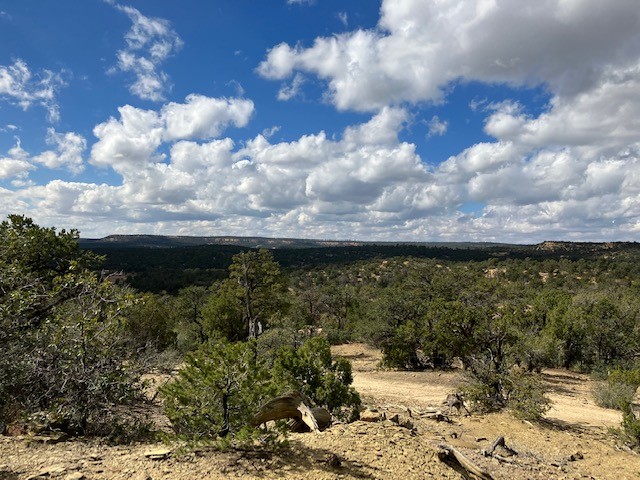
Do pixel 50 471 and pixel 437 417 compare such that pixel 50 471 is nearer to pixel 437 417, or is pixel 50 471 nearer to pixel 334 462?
pixel 334 462

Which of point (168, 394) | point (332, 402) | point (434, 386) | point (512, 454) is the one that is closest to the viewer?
point (168, 394)

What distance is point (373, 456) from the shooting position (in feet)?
25.6

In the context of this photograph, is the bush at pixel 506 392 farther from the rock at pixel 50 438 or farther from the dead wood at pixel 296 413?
the rock at pixel 50 438

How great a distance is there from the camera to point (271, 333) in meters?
22.6

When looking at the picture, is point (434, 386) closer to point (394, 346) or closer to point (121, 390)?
point (394, 346)

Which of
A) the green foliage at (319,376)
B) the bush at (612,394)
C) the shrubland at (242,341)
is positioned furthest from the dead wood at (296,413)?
the bush at (612,394)

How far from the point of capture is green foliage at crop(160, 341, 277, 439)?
742 cm

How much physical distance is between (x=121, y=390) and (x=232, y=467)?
3.27 m

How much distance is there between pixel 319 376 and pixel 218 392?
5.15 metres

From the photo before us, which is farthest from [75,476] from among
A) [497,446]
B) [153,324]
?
[153,324]

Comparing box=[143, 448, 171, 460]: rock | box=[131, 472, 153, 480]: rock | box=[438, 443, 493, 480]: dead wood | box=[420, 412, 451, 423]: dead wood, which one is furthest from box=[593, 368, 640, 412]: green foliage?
box=[131, 472, 153, 480]: rock

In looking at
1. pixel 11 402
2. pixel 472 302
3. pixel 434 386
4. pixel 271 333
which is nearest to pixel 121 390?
pixel 11 402

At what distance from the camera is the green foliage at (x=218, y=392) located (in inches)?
292

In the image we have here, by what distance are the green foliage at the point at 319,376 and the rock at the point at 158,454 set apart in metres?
4.49
